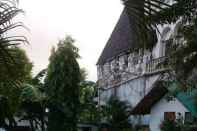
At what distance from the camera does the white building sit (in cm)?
2095

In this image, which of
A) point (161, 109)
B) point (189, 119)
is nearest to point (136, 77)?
point (161, 109)

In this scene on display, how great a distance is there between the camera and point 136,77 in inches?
1027

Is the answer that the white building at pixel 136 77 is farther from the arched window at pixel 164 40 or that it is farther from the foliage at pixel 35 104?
the foliage at pixel 35 104

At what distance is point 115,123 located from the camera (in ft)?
85.5

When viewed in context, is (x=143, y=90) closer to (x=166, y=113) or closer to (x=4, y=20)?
(x=166, y=113)

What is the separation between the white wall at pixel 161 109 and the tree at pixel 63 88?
3.90 meters

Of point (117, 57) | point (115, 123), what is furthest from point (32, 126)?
point (117, 57)

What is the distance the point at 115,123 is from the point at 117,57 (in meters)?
4.63

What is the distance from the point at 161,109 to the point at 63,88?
501cm

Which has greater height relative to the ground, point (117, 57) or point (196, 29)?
point (117, 57)

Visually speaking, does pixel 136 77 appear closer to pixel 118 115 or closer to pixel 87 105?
pixel 118 115

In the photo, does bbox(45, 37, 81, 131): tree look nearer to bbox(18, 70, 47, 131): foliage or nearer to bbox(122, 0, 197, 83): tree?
bbox(18, 70, 47, 131): foliage

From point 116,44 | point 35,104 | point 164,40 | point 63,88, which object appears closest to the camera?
point 164,40

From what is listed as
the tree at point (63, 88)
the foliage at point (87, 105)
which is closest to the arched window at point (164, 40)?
the tree at point (63, 88)
